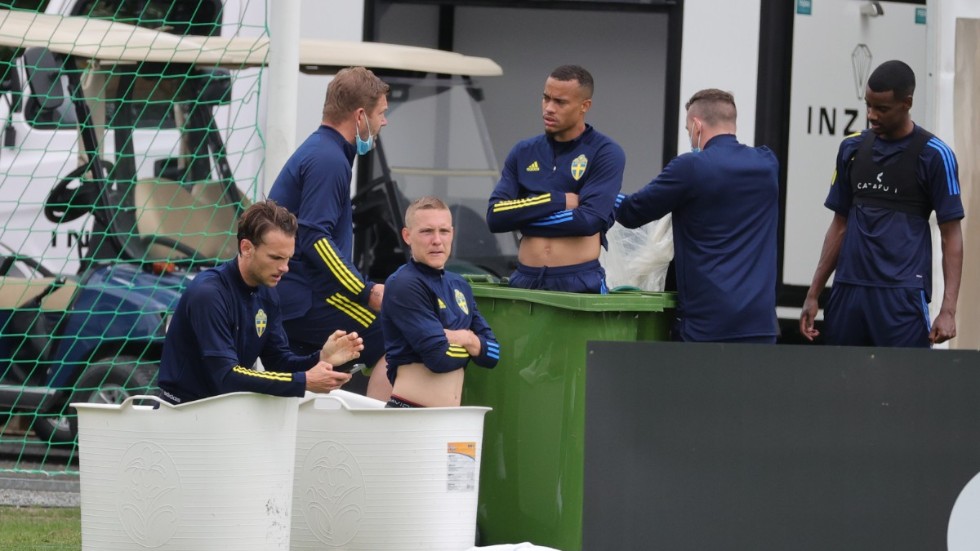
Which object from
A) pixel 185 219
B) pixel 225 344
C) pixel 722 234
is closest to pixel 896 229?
pixel 722 234

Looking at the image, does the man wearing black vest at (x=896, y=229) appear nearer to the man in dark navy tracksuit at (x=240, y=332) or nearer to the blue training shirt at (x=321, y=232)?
the blue training shirt at (x=321, y=232)

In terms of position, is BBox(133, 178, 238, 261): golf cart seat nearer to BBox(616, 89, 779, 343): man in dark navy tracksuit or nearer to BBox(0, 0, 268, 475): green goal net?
BBox(0, 0, 268, 475): green goal net

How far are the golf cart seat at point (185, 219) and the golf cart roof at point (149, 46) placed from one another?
2.36 ft

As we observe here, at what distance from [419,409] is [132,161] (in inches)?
158

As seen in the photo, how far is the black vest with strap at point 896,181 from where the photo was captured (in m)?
5.88

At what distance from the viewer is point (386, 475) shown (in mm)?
5293

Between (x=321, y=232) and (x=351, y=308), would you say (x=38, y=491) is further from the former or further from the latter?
(x=321, y=232)

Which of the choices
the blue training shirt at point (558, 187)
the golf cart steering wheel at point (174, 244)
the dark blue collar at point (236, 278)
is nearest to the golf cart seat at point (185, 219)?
the golf cart steering wheel at point (174, 244)

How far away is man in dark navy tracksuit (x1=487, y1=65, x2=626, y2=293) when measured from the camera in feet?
19.4

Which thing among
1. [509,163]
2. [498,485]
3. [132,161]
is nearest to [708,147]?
[509,163]

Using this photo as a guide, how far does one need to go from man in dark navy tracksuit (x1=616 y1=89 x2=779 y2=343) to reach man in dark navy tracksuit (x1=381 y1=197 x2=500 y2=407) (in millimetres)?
756

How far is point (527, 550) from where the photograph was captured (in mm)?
5453

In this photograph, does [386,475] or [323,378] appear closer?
[323,378]

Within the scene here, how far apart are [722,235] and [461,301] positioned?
0.97m
